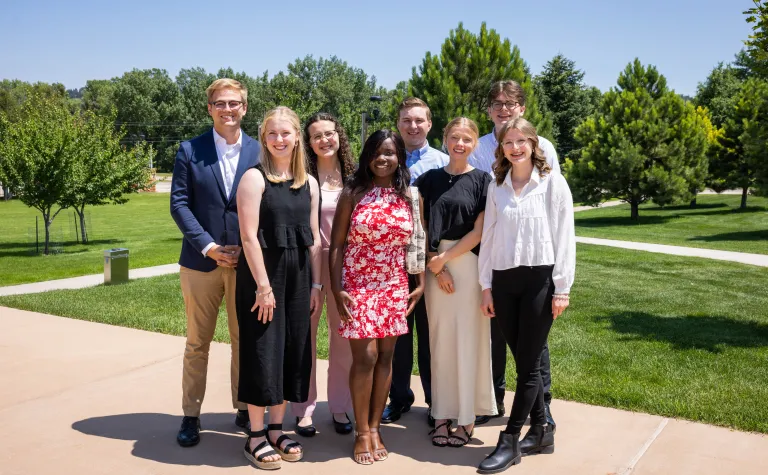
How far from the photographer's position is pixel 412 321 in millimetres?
4555

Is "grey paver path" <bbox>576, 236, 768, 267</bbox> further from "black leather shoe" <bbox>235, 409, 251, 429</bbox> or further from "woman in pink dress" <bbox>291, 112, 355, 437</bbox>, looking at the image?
"black leather shoe" <bbox>235, 409, 251, 429</bbox>

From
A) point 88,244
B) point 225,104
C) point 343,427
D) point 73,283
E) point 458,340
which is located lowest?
point 88,244

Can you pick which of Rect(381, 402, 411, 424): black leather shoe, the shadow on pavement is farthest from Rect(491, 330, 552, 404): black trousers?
Rect(381, 402, 411, 424): black leather shoe

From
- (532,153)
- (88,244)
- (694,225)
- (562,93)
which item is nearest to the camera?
(532,153)

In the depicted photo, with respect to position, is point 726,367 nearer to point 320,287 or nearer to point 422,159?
point 422,159

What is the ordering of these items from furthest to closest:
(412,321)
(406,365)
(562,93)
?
(562,93), (406,365), (412,321)

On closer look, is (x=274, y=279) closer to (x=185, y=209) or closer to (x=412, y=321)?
(x=185, y=209)

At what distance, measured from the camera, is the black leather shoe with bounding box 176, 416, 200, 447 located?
418cm

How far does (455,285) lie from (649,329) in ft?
13.2

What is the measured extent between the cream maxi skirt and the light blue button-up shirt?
67 cm

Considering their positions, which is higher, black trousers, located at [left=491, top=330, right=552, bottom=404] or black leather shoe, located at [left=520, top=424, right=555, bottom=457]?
black trousers, located at [left=491, top=330, right=552, bottom=404]

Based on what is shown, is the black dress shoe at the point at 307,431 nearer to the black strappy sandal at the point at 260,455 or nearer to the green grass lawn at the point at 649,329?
the black strappy sandal at the point at 260,455

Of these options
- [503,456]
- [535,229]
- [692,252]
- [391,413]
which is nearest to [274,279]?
[391,413]

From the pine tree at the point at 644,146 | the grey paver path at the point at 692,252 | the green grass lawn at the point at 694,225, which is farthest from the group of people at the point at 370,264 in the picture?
the pine tree at the point at 644,146
